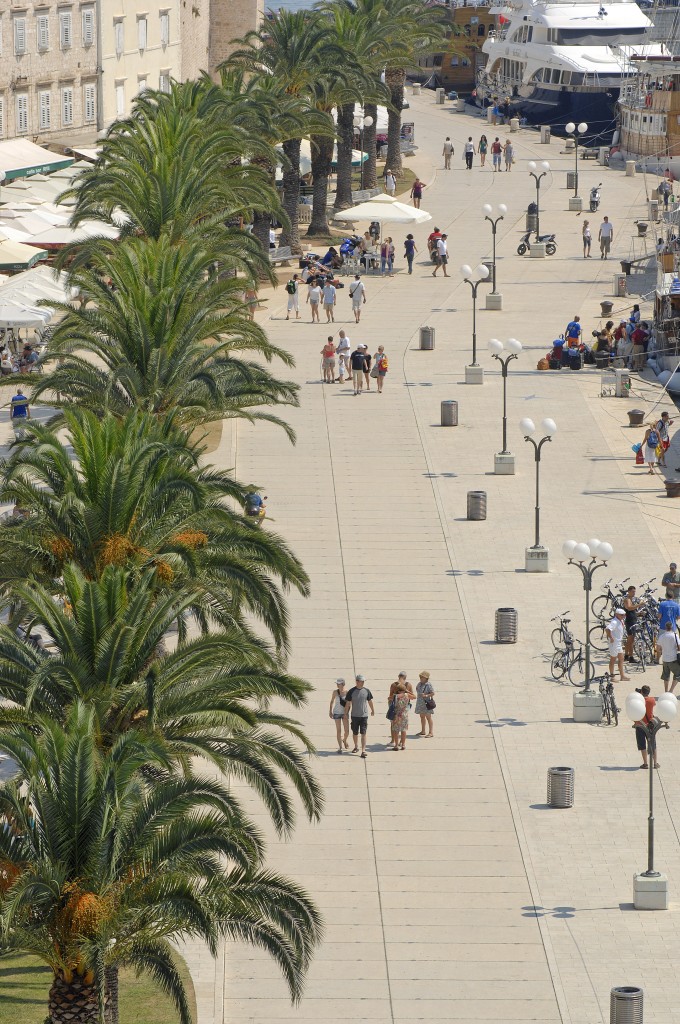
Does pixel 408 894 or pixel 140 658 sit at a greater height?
pixel 140 658

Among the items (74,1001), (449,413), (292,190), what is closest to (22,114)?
(292,190)

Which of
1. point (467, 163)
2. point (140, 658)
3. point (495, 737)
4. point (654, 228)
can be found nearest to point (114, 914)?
point (140, 658)

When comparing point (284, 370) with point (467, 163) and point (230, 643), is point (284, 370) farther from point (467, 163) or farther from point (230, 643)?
point (467, 163)

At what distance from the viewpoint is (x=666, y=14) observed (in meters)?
84.6

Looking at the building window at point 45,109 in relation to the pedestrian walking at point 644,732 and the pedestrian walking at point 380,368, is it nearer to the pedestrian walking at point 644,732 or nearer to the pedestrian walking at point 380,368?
the pedestrian walking at point 380,368

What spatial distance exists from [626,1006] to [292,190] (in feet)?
153

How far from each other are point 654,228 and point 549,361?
20.4 metres

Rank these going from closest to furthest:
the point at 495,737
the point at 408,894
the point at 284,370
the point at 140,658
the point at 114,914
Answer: the point at 114,914 < the point at 140,658 < the point at 408,894 < the point at 495,737 < the point at 284,370

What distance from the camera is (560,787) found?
83.4 feet

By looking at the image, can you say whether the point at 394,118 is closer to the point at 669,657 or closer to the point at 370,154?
the point at 370,154

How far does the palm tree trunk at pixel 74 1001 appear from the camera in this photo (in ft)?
57.1

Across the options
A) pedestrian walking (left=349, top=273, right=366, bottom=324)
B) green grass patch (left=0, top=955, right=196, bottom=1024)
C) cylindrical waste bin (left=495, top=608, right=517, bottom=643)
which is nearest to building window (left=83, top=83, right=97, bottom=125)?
pedestrian walking (left=349, top=273, right=366, bottom=324)

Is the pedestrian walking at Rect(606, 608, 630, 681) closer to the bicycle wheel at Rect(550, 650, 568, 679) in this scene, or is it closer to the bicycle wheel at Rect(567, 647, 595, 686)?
the bicycle wheel at Rect(567, 647, 595, 686)

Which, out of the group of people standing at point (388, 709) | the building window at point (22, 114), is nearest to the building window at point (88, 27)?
the building window at point (22, 114)
